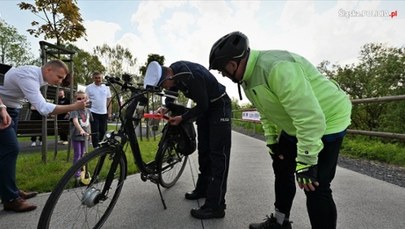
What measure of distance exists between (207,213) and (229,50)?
5.55 feet

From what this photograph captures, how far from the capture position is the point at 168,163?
11.3ft

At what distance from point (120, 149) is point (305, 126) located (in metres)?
1.62

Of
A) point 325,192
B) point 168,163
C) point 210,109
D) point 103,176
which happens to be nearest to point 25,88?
point 103,176

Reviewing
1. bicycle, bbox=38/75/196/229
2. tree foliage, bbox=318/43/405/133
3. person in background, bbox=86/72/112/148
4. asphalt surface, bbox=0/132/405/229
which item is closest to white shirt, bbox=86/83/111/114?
person in background, bbox=86/72/112/148

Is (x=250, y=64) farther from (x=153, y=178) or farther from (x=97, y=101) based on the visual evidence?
(x=97, y=101)

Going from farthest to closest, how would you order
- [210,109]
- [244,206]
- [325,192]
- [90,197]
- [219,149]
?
[244,206]
[210,109]
[219,149]
[90,197]
[325,192]

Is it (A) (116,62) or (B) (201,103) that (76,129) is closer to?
(B) (201,103)

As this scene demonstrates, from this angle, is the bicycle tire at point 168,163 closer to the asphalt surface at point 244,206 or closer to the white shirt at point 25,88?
the asphalt surface at point 244,206

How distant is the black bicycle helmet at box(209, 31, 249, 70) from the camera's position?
1879 mm

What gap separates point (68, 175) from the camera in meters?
1.93

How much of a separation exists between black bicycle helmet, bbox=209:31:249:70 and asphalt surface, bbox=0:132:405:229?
1.58 metres

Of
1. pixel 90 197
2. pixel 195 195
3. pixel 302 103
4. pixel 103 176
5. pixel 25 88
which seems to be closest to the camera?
pixel 302 103

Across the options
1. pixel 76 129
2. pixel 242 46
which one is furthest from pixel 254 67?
pixel 76 129

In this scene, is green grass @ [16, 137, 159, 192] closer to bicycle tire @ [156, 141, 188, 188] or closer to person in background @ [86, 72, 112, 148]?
bicycle tire @ [156, 141, 188, 188]
